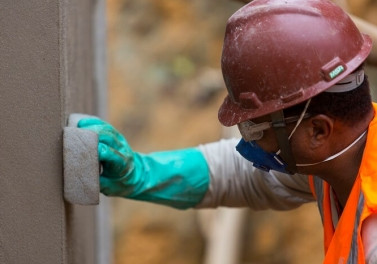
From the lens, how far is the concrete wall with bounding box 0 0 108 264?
8.58 feet

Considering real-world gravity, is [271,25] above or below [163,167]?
above

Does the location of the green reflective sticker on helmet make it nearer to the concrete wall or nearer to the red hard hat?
the red hard hat

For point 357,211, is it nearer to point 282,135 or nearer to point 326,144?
point 326,144

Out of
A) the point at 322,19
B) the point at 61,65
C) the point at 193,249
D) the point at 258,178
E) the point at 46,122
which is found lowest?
the point at 193,249

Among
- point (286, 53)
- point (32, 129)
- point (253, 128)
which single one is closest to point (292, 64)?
point (286, 53)

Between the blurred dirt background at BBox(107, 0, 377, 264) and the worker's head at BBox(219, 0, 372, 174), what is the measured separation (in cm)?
600

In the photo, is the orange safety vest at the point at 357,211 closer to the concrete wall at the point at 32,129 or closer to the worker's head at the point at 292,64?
the worker's head at the point at 292,64

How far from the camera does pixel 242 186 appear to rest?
3.49 m

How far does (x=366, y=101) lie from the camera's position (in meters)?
2.72

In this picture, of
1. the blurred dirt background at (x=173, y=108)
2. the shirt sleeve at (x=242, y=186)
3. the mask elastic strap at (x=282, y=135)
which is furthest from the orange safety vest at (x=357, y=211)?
the blurred dirt background at (x=173, y=108)

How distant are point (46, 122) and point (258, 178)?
1.11m

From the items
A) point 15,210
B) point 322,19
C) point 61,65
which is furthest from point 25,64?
point 322,19

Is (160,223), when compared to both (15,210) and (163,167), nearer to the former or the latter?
(163,167)

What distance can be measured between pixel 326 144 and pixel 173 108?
640 cm
